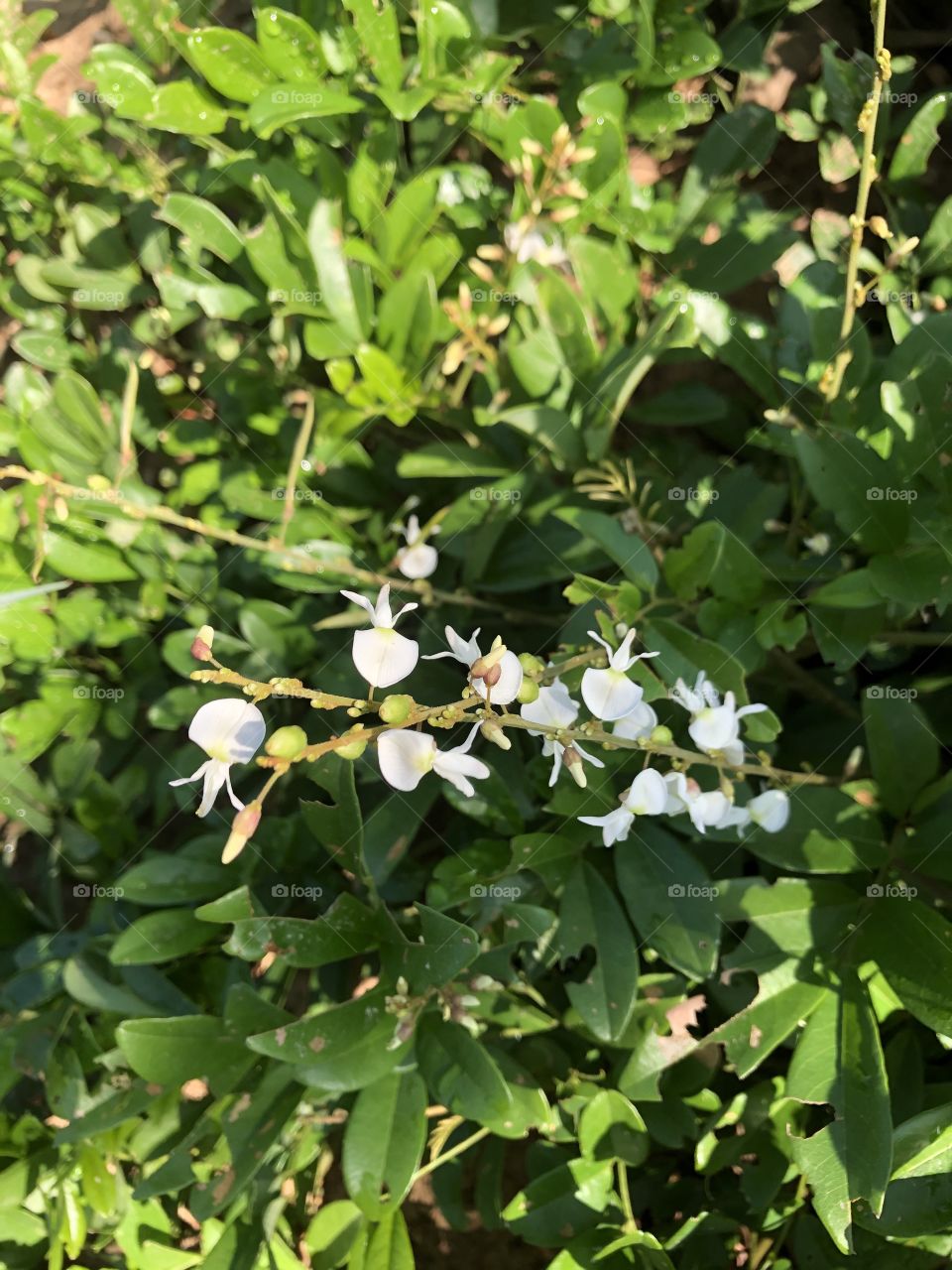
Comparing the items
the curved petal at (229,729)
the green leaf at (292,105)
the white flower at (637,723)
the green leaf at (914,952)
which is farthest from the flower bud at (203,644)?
the green leaf at (914,952)

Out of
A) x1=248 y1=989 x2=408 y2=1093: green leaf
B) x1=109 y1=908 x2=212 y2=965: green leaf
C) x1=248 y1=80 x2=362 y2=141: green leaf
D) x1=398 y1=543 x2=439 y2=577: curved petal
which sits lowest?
x1=109 y1=908 x2=212 y2=965: green leaf

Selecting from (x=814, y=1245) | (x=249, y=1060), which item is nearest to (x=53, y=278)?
(x=249, y=1060)

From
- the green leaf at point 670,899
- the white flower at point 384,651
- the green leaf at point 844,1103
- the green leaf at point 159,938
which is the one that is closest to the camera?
the white flower at point 384,651

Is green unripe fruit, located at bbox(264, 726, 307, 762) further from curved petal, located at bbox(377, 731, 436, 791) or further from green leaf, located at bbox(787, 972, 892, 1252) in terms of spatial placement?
green leaf, located at bbox(787, 972, 892, 1252)

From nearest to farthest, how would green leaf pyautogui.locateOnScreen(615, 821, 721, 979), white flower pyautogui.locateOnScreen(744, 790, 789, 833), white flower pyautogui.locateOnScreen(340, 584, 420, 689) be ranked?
white flower pyautogui.locateOnScreen(340, 584, 420, 689) < white flower pyautogui.locateOnScreen(744, 790, 789, 833) < green leaf pyautogui.locateOnScreen(615, 821, 721, 979)

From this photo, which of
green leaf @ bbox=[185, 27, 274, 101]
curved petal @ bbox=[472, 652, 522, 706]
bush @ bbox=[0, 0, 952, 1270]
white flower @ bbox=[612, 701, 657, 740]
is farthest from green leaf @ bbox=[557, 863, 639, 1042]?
green leaf @ bbox=[185, 27, 274, 101]

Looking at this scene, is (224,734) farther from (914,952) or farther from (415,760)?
(914,952)

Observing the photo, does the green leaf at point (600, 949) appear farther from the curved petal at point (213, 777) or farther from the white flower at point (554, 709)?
the curved petal at point (213, 777)
